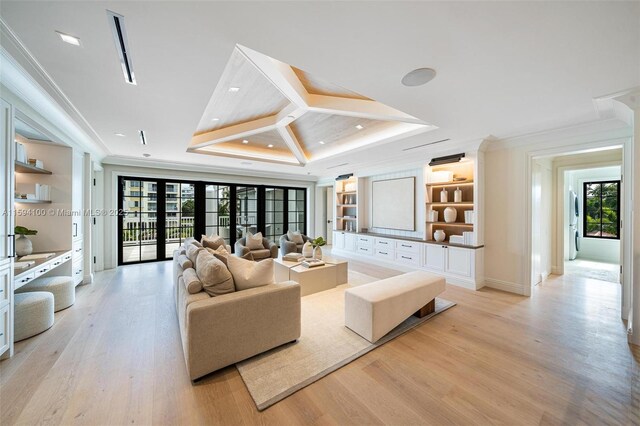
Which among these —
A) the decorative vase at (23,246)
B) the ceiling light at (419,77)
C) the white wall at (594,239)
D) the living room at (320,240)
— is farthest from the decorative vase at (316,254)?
the white wall at (594,239)

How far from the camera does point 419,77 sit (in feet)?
6.68

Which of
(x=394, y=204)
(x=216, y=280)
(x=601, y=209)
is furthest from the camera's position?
(x=601, y=209)

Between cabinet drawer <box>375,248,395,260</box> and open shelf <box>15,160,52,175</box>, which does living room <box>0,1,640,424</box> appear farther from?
cabinet drawer <box>375,248,395,260</box>

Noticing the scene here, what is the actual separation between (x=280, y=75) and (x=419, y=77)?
1.37 meters

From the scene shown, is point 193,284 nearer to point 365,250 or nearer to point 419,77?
point 419,77

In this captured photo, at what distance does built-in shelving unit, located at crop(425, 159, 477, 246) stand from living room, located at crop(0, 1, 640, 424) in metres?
0.04

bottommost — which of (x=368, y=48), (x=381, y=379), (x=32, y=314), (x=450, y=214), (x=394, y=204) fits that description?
(x=381, y=379)

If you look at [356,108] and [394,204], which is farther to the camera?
[394,204]

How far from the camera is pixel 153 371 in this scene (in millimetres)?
2000

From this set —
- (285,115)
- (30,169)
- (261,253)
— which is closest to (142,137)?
(30,169)

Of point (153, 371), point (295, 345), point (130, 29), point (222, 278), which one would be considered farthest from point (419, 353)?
point (130, 29)

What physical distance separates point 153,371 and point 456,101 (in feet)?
12.6

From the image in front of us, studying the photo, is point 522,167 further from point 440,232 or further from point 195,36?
point 195,36

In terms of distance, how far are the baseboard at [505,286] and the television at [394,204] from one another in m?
1.69
